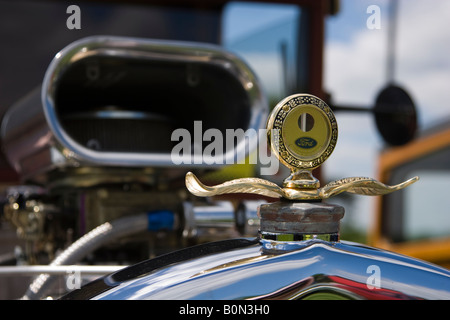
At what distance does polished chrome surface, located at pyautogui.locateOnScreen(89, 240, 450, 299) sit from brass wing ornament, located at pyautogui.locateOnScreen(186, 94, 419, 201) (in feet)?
0.27

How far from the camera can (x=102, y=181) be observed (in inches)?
57.2

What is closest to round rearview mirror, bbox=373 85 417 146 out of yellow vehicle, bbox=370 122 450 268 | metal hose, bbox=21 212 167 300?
metal hose, bbox=21 212 167 300

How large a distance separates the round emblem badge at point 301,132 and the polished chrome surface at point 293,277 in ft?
0.42

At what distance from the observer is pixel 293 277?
0.89m

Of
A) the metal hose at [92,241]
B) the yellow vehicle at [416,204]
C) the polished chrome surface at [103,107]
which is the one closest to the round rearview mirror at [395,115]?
the polished chrome surface at [103,107]

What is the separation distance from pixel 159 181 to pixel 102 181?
0.50 ft

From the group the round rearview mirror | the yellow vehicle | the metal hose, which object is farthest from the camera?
the yellow vehicle

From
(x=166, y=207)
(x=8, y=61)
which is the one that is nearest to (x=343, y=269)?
(x=166, y=207)

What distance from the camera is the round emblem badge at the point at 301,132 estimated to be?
0.90 m

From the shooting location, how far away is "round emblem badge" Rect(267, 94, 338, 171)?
902 mm

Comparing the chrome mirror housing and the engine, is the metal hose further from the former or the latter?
the chrome mirror housing

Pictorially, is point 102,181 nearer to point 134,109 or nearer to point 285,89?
point 134,109

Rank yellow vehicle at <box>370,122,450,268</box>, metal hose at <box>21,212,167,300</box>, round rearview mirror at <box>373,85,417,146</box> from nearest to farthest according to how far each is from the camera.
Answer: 1. metal hose at <box>21,212,167,300</box>
2. round rearview mirror at <box>373,85,417,146</box>
3. yellow vehicle at <box>370,122,450,268</box>

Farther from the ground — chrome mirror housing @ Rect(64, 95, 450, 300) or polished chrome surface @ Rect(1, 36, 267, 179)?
polished chrome surface @ Rect(1, 36, 267, 179)
